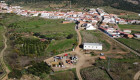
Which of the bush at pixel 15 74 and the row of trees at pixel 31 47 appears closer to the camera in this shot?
the bush at pixel 15 74

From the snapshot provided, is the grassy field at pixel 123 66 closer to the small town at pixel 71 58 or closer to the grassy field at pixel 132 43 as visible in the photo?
the small town at pixel 71 58

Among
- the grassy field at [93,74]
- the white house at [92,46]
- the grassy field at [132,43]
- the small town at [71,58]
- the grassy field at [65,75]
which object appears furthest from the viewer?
the grassy field at [132,43]

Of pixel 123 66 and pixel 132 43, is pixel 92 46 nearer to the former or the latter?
pixel 123 66

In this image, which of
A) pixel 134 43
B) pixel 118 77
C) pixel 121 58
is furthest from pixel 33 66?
pixel 134 43

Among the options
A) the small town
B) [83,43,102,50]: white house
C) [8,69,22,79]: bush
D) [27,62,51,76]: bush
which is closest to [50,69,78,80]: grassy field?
the small town

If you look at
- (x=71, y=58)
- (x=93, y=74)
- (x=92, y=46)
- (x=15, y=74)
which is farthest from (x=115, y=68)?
(x=15, y=74)

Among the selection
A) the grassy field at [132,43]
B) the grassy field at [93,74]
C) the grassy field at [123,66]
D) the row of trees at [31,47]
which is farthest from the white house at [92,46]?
the row of trees at [31,47]

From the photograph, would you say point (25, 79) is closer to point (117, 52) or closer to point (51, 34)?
point (117, 52)
